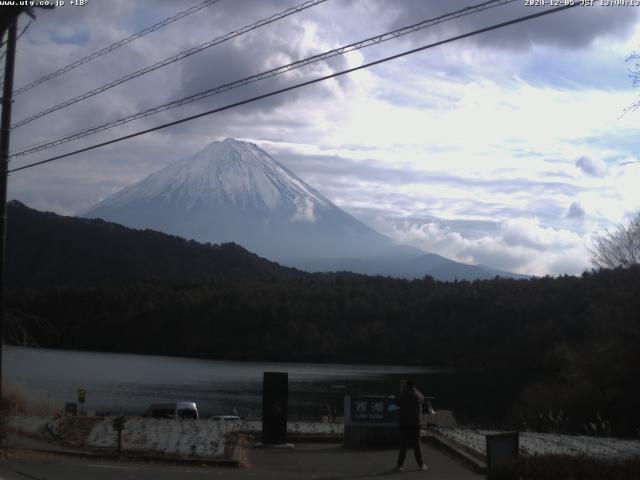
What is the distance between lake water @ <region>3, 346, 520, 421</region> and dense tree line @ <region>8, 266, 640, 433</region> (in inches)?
377

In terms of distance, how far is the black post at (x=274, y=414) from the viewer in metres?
15.4

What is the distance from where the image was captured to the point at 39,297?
115 metres

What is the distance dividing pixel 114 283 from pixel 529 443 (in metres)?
127

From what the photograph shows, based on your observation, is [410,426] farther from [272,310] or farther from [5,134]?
[272,310]

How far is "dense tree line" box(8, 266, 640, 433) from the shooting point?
93.5m

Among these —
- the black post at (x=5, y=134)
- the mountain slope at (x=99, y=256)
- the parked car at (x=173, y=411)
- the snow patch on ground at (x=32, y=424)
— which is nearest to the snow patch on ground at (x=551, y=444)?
the snow patch on ground at (x=32, y=424)

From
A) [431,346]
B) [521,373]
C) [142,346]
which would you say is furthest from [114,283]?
[521,373]

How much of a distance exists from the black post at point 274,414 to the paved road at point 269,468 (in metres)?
0.52

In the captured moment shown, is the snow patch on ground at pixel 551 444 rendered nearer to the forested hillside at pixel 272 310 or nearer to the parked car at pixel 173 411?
the parked car at pixel 173 411

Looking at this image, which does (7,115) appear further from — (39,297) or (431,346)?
(39,297)

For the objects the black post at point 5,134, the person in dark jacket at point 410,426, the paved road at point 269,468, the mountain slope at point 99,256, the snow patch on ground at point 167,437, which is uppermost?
the mountain slope at point 99,256

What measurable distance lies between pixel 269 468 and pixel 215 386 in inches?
2005

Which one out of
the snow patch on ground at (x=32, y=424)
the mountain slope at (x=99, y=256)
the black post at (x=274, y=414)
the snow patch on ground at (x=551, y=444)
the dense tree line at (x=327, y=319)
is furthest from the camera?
the mountain slope at (x=99, y=256)

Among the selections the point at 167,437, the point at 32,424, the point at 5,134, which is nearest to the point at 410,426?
the point at 167,437
